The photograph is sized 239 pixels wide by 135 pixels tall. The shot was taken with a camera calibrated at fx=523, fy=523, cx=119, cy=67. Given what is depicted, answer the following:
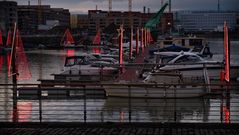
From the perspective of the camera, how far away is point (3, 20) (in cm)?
19012

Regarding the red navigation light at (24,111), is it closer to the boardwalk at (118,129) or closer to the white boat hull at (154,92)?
the white boat hull at (154,92)

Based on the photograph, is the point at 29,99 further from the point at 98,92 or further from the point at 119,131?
the point at 119,131

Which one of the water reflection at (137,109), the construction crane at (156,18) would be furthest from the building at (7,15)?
the water reflection at (137,109)

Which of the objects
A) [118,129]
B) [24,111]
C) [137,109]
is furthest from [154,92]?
[118,129]

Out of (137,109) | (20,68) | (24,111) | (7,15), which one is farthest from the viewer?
(7,15)

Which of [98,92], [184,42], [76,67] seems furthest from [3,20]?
[98,92]

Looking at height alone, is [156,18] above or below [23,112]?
above

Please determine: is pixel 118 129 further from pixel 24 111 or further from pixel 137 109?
pixel 137 109

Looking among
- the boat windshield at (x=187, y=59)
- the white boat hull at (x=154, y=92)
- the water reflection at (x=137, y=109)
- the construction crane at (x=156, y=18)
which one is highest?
the construction crane at (x=156, y=18)

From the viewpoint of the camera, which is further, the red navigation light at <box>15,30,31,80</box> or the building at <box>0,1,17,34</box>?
the building at <box>0,1,17,34</box>

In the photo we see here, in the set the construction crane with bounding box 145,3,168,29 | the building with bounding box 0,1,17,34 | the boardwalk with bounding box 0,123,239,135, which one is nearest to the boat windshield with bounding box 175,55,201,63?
the boardwalk with bounding box 0,123,239,135

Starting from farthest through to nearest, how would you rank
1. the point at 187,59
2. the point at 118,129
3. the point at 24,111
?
1. the point at 187,59
2. the point at 24,111
3. the point at 118,129

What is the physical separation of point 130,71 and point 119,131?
2285cm

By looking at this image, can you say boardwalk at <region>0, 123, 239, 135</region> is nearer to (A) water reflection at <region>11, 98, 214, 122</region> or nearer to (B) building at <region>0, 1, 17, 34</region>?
(A) water reflection at <region>11, 98, 214, 122</region>
